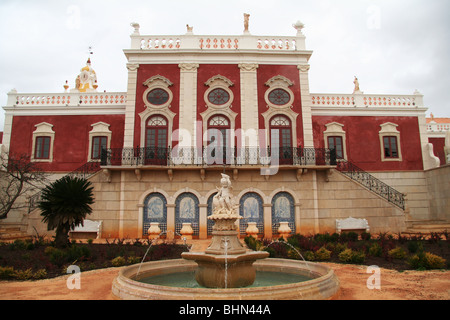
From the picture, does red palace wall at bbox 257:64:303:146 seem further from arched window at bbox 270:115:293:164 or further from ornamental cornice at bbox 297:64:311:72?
arched window at bbox 270:115:293:164

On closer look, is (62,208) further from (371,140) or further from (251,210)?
(371,140)

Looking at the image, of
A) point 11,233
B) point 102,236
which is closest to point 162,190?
point 102,236

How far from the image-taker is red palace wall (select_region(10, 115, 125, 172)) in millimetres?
22578

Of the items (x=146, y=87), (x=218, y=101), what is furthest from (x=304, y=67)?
(x=146, y=87)

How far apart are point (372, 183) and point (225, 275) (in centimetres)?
1586

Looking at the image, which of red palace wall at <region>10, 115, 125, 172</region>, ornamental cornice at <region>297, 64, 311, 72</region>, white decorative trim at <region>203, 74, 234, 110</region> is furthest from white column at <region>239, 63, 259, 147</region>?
red palace wall at <region>10, 115, 125, 172</region>

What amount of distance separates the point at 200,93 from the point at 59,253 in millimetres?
12620

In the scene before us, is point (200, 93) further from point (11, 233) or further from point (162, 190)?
point (11, 233)

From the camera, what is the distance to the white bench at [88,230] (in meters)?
18.2

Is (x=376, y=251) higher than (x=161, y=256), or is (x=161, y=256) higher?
(x=376, y=251)

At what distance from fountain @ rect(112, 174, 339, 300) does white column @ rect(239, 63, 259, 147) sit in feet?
36.4

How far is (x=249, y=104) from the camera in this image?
808 inches

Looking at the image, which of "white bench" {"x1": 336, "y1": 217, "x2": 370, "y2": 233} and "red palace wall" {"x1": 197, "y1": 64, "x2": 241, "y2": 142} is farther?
"red palace wall" {"x1": 197, "y1": 64, "x2": 241, "y2": 142}
